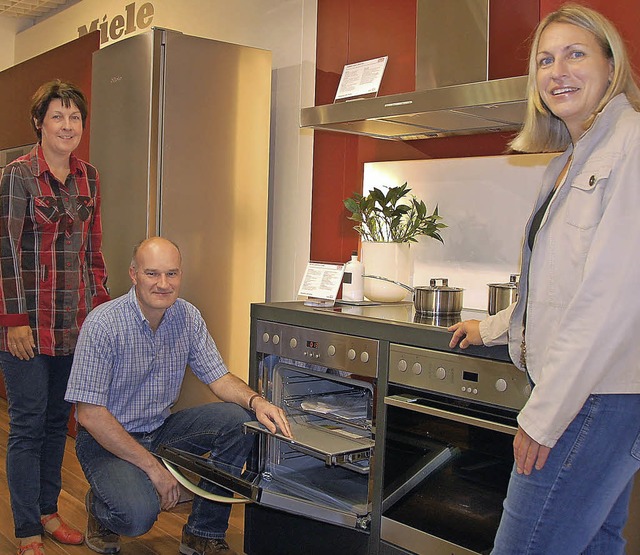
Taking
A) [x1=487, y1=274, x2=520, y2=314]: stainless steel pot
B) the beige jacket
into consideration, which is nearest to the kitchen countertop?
[x1=487, y1=274, x2=520, y2=314]: stainless steel pot

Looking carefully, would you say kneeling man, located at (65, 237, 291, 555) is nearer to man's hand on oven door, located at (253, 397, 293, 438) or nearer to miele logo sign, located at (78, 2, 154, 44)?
man's hand on oven door, located at (253, 397, 293, 438)

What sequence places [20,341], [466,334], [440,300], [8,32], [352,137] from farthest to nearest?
[8,32] → [352,137] → [20,341] → [440,300] → [466,334]

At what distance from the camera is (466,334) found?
2180 mm

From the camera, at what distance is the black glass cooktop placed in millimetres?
2479

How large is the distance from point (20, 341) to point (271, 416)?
950mm

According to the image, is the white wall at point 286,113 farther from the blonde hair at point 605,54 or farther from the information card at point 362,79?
the blonde hair at point 605,54

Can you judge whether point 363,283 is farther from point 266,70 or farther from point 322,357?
point 266,70

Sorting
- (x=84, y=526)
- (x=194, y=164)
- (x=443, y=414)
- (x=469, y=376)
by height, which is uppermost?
(x=194, y=164)

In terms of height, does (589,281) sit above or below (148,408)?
above

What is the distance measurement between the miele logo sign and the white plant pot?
2663 millimetres

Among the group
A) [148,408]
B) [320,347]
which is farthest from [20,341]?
[320,347]

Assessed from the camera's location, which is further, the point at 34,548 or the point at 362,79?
the point at 362,79

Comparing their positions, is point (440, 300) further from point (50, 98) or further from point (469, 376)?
point (50, 98)

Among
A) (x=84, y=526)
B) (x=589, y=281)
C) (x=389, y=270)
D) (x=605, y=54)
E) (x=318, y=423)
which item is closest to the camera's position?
(x=589, y=281)
